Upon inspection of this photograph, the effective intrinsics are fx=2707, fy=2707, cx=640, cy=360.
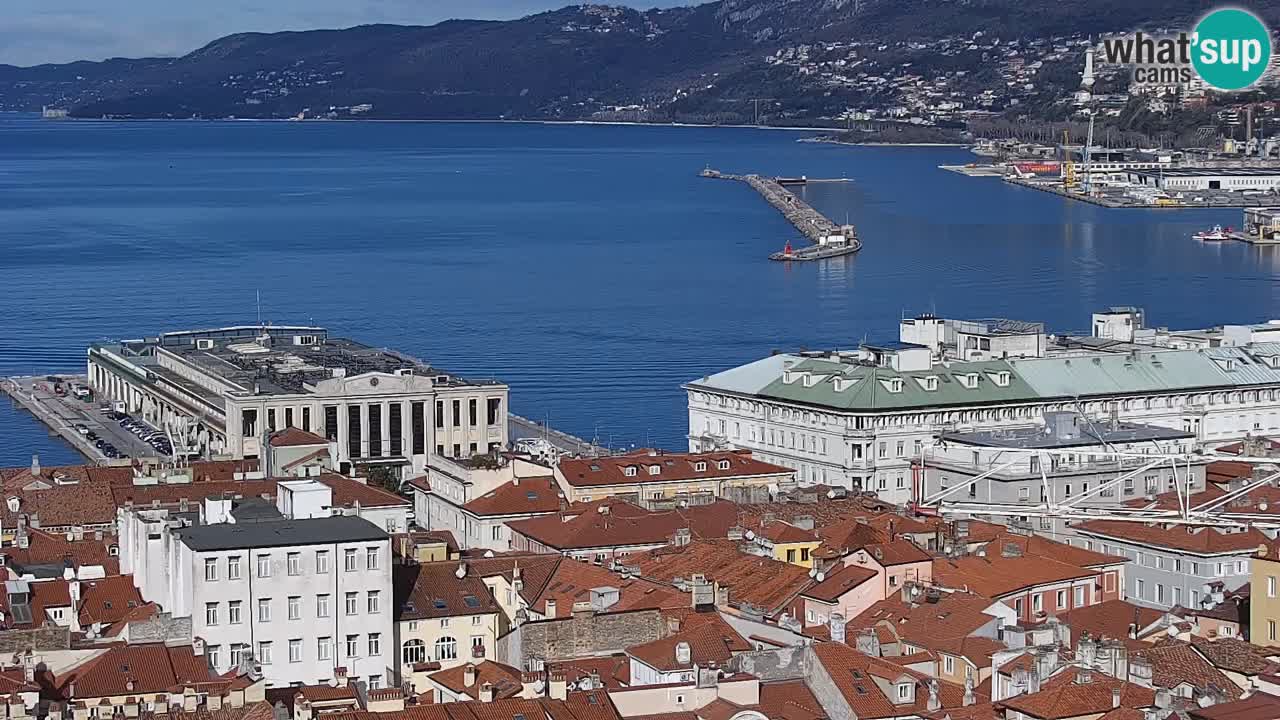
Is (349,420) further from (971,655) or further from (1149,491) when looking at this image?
(971,655)

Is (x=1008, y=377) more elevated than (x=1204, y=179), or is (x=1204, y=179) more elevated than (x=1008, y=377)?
(x=1008, y=377)

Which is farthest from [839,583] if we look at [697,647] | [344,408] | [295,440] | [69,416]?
[69,416]

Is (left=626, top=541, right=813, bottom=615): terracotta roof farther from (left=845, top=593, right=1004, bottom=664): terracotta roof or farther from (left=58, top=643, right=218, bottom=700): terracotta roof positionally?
(left=58, top=643, right=218, bottom=700): terracotta roof

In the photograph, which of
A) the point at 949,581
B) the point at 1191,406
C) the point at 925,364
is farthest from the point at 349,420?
the point at 949,581

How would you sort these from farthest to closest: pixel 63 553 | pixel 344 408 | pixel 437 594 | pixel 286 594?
pixel 344 408 → pixel 63 553 → pixel 437 594 → pixel 286 594

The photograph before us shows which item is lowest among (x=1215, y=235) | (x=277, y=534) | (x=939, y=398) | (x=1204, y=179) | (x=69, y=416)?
Answer: (x=1215, y=235)

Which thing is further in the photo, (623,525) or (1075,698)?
(623,525)

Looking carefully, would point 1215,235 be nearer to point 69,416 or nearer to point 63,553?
point 69,416

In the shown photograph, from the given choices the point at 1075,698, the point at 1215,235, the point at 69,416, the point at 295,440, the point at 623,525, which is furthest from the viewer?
the point at 1215,235
